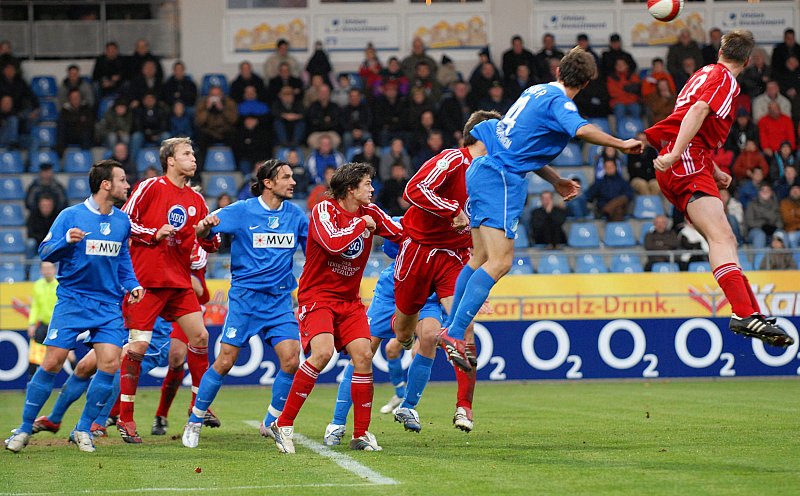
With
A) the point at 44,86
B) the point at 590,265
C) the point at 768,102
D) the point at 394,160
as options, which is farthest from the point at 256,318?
the point at 768,102

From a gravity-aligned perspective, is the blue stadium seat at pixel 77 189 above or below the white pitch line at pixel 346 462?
above

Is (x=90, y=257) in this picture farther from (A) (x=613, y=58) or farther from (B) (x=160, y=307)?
(A) (x=613, y=58)

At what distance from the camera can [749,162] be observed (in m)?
20.2

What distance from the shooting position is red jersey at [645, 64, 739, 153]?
7.65 meters

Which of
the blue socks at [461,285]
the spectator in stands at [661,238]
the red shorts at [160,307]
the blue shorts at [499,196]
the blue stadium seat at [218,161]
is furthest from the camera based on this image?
the blue stadium seat at [218,161]

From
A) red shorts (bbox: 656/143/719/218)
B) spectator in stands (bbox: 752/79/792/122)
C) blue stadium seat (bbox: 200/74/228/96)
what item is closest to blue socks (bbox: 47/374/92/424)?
red shorts (bbox: 656/143/719/218)

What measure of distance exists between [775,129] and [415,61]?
26.0ft

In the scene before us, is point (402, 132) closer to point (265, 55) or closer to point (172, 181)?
point (265, 55)

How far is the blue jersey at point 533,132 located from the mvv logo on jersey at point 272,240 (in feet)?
6.70

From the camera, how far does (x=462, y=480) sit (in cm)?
603

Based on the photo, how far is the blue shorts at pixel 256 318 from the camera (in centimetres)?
852

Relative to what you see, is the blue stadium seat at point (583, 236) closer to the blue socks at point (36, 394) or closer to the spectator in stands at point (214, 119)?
the spectator in stands at point (214, 119)

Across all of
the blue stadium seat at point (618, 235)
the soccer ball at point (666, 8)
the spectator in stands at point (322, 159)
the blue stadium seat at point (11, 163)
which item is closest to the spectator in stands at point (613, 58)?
the blue stadium seat at point (618, 235)

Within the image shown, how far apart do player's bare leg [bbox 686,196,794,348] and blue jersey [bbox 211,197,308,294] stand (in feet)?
11.2
